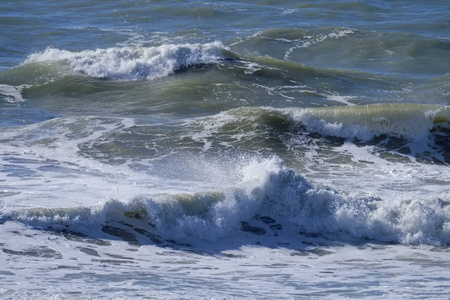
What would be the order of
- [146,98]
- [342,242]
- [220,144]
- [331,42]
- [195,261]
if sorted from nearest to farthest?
[195,261], [342,242], [220,144], [146,98], [331,42]

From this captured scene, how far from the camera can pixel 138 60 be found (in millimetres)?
17625

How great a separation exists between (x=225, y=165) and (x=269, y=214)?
2.32m

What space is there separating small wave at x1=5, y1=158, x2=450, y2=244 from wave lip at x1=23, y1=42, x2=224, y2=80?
8716 millimetres

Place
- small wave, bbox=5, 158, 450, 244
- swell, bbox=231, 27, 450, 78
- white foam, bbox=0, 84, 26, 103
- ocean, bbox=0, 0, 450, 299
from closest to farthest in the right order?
ocean, bbox=0, 0, 450, 299, small wave, bbox=5, 158, 450, 244, white foam, bbox=0, 84, 26, 103, swell, bbox=231, 27, 450, 78

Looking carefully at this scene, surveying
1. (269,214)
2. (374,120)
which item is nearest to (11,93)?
(374,120)

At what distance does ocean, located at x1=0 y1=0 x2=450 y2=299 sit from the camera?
6.73 metres

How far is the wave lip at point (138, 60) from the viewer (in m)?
17.3

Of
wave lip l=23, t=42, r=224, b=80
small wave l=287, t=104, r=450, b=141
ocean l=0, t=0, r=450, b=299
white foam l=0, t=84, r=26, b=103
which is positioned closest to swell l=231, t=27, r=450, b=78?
ocean l=0, t=0, r=450, b=299

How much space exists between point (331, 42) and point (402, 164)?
11427 mm

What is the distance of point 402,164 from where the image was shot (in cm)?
1153

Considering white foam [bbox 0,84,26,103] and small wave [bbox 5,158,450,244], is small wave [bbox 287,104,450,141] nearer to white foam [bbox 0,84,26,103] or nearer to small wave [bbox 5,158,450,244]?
small wave [bbox 5,158,450,244]

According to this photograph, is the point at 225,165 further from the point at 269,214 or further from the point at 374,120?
the point at 374,120

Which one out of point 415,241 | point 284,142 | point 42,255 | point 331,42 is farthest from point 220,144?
point 331,42

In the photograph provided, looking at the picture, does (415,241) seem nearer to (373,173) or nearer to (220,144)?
(373,173)
